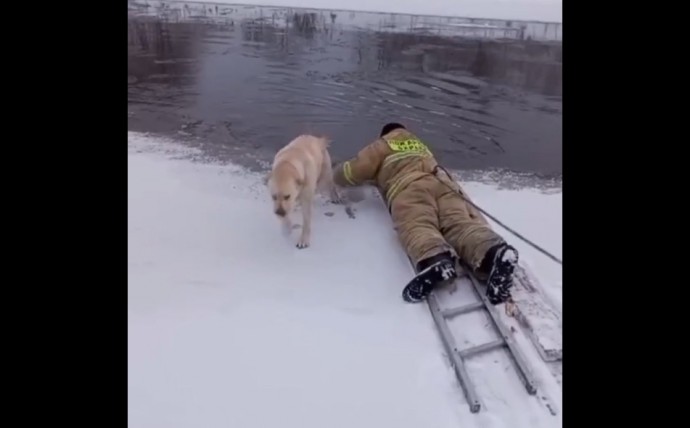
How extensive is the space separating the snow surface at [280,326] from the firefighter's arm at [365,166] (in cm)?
15

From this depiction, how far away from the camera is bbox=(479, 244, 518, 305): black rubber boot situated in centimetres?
150

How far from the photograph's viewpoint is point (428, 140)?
2707 millimetres

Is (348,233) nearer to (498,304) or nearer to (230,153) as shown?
(498,304)

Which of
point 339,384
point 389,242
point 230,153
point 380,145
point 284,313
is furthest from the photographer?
point 230,153

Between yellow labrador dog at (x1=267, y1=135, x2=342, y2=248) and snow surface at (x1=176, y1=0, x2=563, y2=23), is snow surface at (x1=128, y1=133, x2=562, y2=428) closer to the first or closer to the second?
yellow labrador dog at (x1=267, y1=135, x2=342, y2=248)

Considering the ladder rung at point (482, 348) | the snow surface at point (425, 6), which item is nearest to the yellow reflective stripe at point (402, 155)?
the ladder rung at point (482, 348)

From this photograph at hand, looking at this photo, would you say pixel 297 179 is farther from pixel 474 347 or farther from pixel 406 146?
pixel 474 347

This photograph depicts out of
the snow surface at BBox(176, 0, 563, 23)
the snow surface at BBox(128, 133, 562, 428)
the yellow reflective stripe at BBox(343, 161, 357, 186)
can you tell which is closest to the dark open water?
the snow surface at BBox(176, 0, 563, 23)

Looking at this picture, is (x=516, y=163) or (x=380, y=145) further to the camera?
(x=516, y=163)

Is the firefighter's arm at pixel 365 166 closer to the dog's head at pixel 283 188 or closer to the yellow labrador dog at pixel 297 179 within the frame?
the yellow labrador dog at pixel 297 179

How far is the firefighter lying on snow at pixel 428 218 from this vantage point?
150 centimetres
